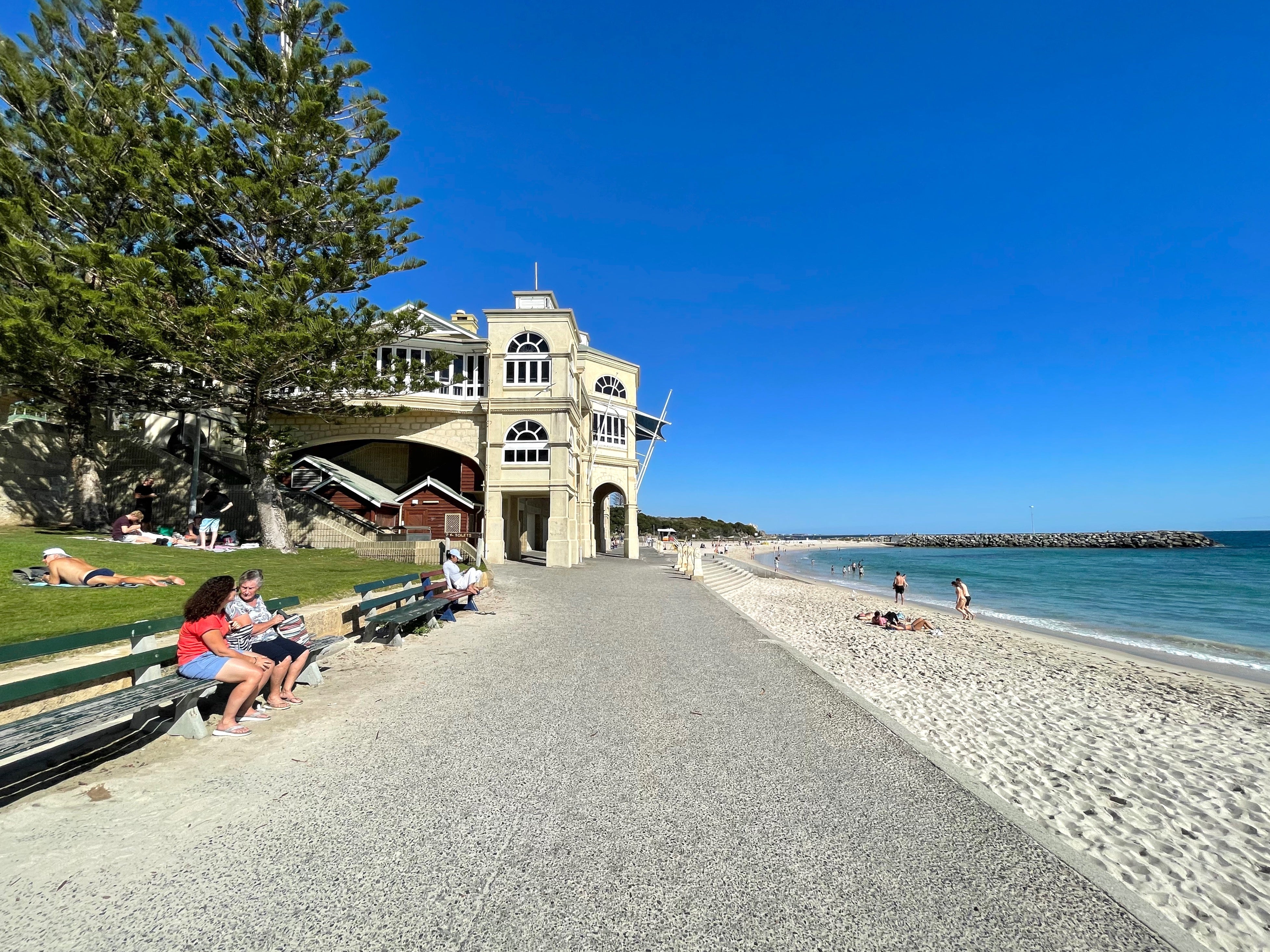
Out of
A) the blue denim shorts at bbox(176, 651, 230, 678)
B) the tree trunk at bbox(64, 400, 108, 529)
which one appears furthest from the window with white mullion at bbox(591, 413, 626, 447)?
the blue denim shorts at bbox(176, 651, 230, 678)

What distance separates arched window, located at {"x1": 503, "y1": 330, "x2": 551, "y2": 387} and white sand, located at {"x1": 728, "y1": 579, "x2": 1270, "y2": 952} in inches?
660

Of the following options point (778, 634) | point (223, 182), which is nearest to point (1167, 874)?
point (778, 634)

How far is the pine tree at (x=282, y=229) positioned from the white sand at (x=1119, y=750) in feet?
46.4

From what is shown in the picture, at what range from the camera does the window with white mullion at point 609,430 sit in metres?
31.7

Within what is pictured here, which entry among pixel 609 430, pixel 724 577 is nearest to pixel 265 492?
pixel 609 430

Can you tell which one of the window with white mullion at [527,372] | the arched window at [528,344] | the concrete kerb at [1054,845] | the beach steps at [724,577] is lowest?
the concrete kerb at [1054,845]

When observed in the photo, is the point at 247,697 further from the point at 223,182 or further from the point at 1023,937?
the point at 223,182

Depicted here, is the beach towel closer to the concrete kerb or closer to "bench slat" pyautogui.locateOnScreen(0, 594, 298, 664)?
"bench slat" pyautogui.locateOnScreen(0, 594, 298, 664)

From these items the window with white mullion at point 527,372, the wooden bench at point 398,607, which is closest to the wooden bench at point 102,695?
the wooden bench at point 398,607

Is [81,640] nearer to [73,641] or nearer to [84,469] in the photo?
[73,641]

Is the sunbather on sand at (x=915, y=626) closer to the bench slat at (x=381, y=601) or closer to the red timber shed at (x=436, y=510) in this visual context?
the bench slat at (x=381, y=601)

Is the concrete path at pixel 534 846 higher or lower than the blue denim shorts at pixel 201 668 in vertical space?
lower

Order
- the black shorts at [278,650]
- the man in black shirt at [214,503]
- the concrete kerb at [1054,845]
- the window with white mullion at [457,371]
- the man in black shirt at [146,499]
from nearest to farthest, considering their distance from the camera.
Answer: the concrete kerb at [1054,845], the black shorts at [278,650], the man in black shirt at [146,499], the man in black shirt at [214,503], the window with white mullion at [457,371]

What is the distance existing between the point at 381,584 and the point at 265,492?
421 inches
